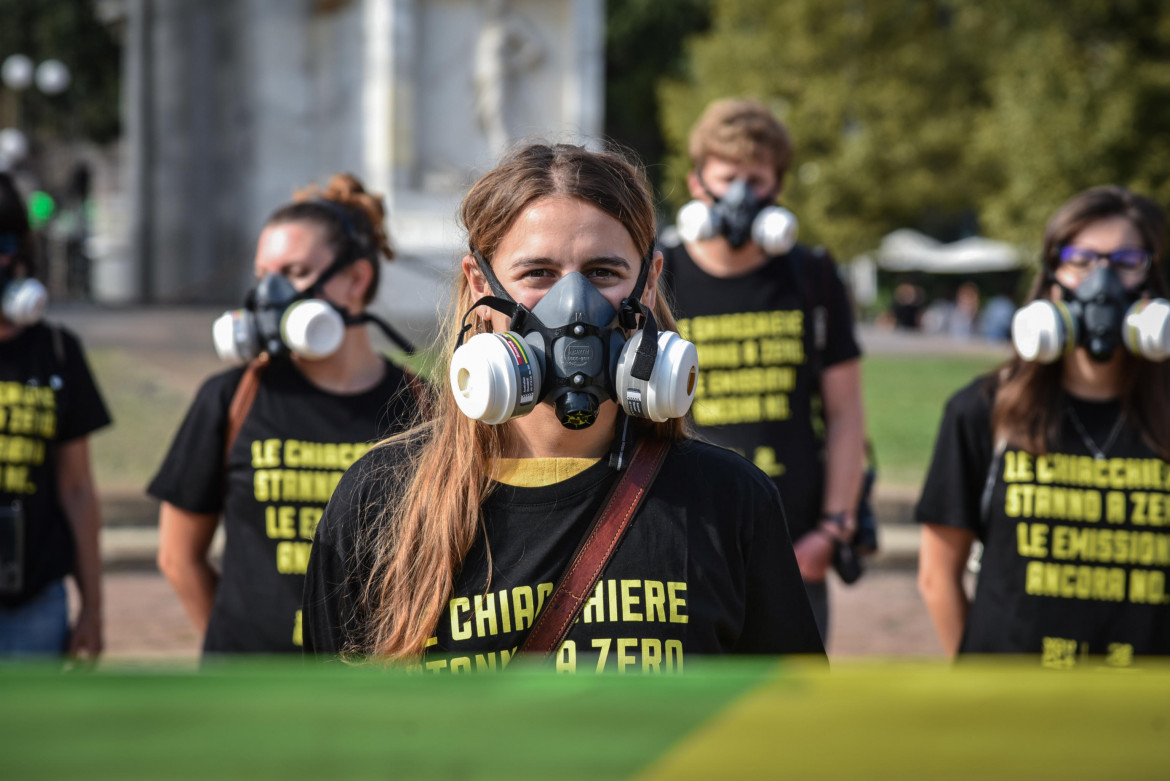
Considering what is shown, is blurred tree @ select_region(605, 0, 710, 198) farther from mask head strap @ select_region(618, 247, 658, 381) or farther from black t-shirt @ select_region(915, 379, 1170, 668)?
mask head strap @ select_region(618, 247, 658, 381)

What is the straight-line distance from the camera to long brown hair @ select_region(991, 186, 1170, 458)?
312 cm

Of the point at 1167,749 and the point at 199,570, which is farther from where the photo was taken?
the point at 199,570

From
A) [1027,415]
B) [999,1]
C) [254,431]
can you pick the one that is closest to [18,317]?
[254,431]

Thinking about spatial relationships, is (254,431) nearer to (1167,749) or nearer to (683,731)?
(683,731)

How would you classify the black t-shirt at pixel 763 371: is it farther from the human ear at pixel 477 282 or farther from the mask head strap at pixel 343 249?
the human ear at pixel 477 282

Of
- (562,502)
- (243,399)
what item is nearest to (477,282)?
(562,502)

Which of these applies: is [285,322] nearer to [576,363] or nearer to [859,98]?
[576,363]

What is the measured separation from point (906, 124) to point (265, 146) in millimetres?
19701

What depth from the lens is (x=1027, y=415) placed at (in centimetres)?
314

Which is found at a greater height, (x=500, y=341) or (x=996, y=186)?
(x=996, y=186)

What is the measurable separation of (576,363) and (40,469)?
2338mm

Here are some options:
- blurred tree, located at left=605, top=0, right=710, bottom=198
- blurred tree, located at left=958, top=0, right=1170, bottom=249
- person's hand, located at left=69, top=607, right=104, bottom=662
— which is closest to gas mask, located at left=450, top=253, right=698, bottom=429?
person's hand, located at left=69, top=607, right=104, bottom=662

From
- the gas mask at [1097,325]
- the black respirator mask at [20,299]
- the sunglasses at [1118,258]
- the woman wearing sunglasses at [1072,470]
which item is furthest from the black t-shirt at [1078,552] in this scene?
the black respirator mask at [20,299]

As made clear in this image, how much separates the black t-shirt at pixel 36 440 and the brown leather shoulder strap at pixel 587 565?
2237mm
